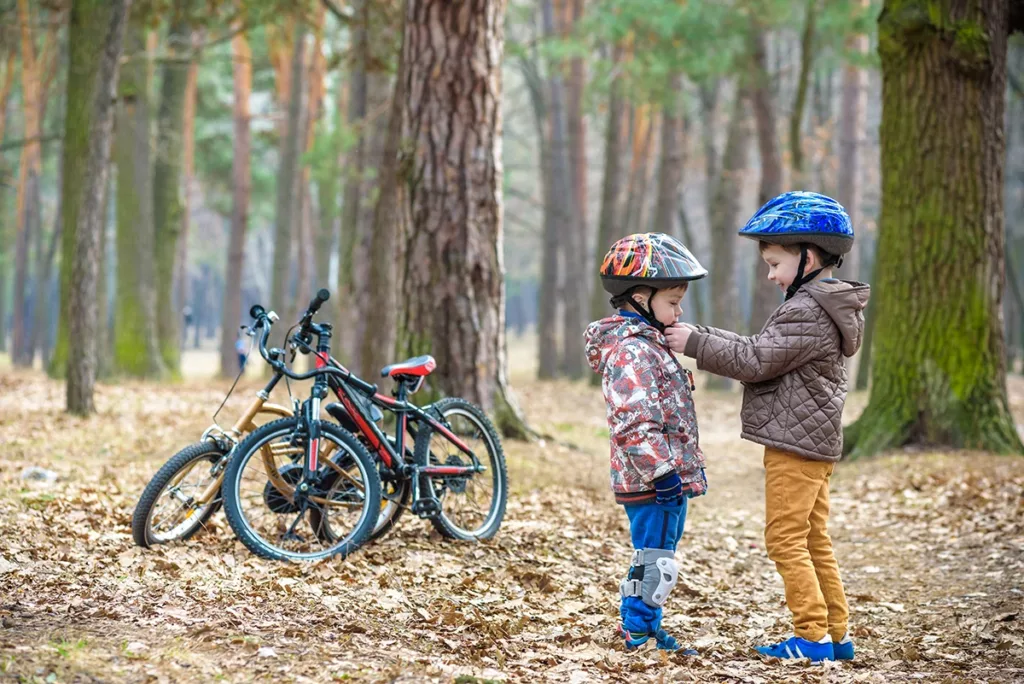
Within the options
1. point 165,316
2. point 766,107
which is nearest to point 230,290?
point 165,316

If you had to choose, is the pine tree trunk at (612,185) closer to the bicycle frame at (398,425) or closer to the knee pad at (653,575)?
the bicycle frame at (398,425)

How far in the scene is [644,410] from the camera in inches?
183

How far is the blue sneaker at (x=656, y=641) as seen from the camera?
15.7ft

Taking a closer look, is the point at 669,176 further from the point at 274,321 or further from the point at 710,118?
the point at 274,321

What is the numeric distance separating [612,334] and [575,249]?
2087 cm

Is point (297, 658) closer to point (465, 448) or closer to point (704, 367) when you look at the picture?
point (704, 367)

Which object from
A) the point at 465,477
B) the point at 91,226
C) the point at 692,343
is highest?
the point at 91,226

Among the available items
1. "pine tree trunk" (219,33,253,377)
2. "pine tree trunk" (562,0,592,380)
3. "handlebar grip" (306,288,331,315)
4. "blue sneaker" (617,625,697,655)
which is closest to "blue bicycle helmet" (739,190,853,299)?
"blue sneaker" (617,625,697,655)

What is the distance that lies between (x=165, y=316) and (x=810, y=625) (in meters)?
20.4

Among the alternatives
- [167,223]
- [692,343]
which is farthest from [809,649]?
[167,223]

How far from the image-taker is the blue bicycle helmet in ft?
15.5

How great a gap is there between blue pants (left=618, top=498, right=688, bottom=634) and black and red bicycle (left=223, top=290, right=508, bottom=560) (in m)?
1.84

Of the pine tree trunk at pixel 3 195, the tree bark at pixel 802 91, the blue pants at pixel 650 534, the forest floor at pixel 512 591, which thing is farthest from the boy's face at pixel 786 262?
the pine tree trunk at pixel 3 195

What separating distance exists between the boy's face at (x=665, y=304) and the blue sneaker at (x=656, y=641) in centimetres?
139
